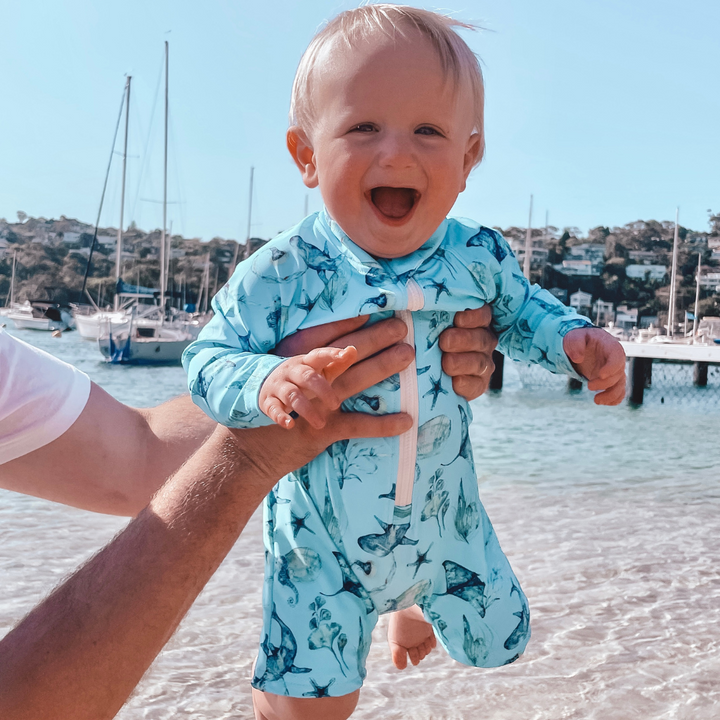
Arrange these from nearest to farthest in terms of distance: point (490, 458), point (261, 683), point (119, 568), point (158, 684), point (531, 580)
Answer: point (119, 568)
point (261, 683)
point (158, 684)
point (531, 580)
point (490, 458)

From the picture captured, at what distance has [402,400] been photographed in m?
1.44

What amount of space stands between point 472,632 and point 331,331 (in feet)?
2.32

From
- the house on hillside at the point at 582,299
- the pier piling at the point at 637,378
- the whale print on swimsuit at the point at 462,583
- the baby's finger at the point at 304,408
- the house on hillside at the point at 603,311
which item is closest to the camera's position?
the baby's finger at the point at 304,408

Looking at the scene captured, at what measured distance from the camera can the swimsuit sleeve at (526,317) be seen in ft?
5.06

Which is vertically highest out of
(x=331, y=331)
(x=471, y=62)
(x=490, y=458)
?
(x=471, y=62)

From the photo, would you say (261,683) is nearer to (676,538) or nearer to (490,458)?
(676,538)

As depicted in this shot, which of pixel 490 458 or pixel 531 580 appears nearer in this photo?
pixel 531 580

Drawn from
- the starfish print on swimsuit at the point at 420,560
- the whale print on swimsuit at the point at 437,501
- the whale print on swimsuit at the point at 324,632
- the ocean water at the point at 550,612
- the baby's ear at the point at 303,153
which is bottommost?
the ocean water at the point at 550,612

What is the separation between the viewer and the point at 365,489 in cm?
140

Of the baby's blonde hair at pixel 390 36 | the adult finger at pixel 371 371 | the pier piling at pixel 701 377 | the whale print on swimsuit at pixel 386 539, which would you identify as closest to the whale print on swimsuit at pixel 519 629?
the whale print on swimsuit at pixel 386 539

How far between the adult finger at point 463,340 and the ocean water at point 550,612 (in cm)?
90

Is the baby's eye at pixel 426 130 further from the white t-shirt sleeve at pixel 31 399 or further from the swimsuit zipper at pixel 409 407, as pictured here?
the white t-shirt sleeve at pixel 31 399

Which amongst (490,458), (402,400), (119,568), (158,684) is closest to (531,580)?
(158,684)

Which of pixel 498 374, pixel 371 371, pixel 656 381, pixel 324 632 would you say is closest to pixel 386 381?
pixel 371 371
